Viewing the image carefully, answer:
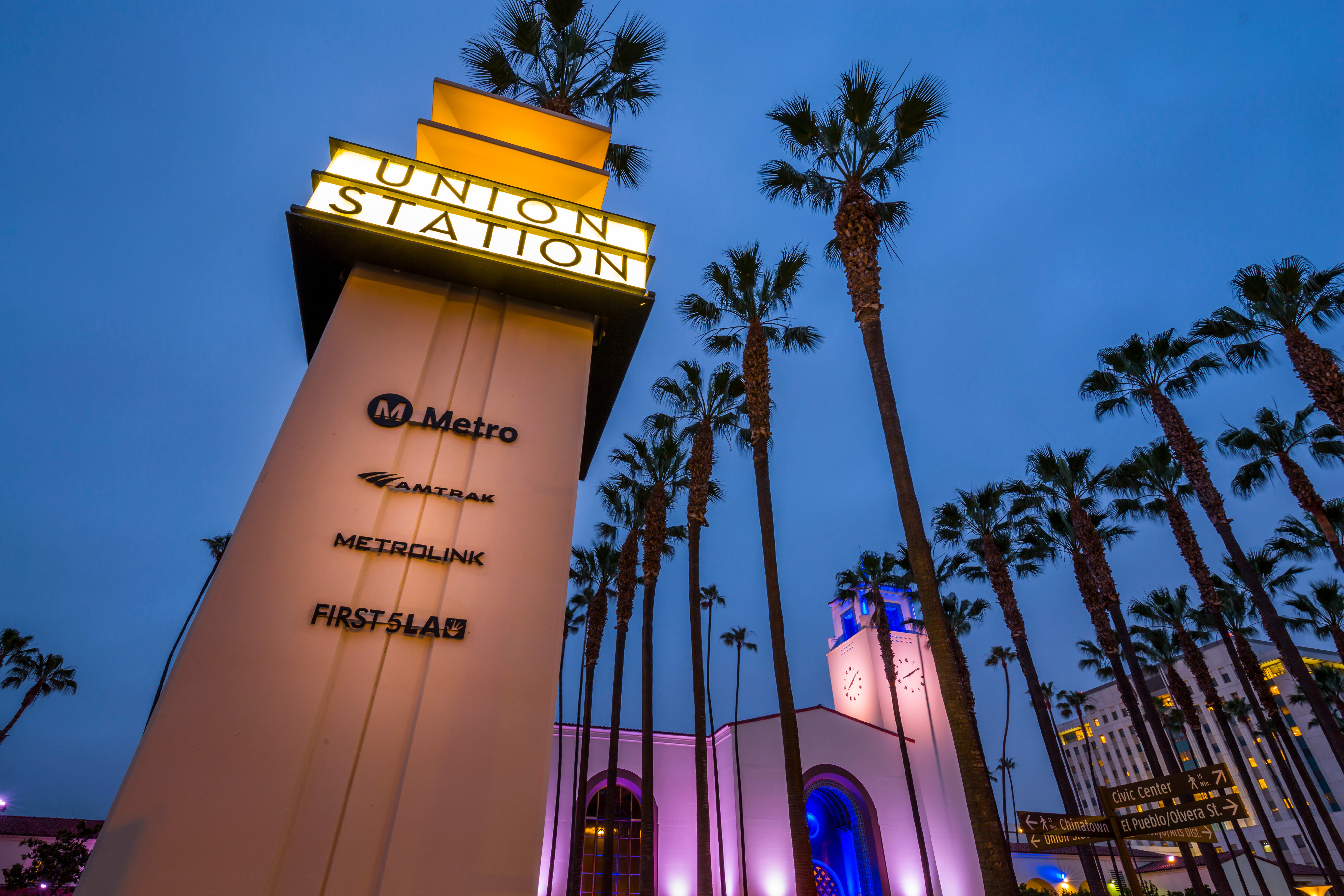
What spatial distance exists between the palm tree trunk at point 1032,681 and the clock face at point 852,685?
10637 mm

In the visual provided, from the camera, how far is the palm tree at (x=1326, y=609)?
26.0m

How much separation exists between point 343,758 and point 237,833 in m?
0.65

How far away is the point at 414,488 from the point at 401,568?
0.70 m

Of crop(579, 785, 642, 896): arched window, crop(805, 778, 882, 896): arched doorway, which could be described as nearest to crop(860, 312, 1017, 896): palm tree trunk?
crop(579, 785, 642, 896): arched window

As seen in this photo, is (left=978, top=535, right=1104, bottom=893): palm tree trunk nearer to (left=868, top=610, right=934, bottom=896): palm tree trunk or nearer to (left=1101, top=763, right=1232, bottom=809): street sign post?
→ (left=868, top=610, right=934, bottom=896): palm tree trunk

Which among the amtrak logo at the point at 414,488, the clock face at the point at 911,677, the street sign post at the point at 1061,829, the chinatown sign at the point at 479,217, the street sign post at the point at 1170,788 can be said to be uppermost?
the clock face at the point at 911,677

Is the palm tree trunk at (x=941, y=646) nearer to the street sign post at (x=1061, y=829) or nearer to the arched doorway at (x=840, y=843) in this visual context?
the street sign post at (x=1061, y=829)

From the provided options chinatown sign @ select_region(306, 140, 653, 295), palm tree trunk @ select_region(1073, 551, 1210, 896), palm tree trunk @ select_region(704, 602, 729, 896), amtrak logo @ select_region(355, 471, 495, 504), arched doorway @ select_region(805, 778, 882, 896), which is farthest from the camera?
arched doorway @ select_region(805, 778, 882, 896)

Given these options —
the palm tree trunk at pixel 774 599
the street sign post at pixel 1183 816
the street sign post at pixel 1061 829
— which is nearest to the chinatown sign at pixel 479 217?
the palm tree trunk at pixel 774 599

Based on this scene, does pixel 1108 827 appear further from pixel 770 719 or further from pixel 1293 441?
pixel 1293 441

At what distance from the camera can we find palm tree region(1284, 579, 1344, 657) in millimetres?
26000

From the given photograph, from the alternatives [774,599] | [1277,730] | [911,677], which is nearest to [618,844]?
[774,599]

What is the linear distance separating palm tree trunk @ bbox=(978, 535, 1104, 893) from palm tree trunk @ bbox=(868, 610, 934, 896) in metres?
4.45

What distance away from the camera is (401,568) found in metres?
4.96
